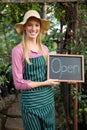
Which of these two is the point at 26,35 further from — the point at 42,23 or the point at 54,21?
the point at 54,21

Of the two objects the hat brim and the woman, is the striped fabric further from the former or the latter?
the hat brim

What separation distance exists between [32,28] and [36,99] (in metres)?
0.66

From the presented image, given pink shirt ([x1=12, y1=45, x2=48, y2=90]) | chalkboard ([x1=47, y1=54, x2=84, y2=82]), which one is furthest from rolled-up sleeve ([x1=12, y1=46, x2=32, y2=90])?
chalkboard ([x1=47, y1=54, x2=84, y2=82])

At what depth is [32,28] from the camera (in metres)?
2.84

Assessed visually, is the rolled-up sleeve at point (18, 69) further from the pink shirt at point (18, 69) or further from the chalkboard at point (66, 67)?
the chalkboard at point (66, 67)

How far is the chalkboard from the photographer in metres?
3.09

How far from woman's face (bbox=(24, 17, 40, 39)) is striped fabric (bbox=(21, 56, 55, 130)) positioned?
219mm

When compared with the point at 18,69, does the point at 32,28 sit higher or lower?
higher

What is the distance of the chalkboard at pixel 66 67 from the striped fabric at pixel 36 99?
0.21 m

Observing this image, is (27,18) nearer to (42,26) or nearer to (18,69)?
(42,26)

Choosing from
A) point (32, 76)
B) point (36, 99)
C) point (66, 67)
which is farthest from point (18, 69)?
point (66, 67)

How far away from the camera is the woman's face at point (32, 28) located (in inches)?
112

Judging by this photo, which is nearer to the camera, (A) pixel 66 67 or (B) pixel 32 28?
(B) pixel 32 28

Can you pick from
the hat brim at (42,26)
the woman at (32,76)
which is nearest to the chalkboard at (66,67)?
the woman at (32,76)
